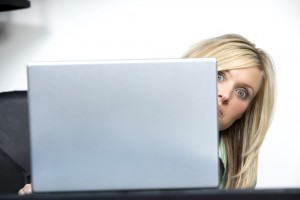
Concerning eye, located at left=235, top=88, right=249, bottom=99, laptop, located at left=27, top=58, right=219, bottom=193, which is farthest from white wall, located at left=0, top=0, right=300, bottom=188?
laptop, located at left=27, top=58, right=219, bottom=193

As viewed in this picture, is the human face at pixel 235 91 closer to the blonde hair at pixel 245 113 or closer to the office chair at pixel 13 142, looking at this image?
the blonde hair at pixel 245 113

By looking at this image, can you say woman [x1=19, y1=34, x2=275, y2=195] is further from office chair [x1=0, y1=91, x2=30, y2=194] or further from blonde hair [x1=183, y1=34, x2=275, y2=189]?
office chair [x1=0, y1=91, x2=30, y2=194]

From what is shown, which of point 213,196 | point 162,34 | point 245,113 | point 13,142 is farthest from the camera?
point 162,34

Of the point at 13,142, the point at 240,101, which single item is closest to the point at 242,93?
the point at 240,101

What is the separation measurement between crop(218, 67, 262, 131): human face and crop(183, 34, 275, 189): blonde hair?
23 mm

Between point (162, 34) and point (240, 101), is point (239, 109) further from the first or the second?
point (162, 34)

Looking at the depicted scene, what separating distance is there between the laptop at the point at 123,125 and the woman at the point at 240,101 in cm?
61

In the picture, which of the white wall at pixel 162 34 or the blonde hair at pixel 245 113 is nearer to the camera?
the blonde hair at pixel 245 113

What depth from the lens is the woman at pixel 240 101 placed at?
4.41 feet

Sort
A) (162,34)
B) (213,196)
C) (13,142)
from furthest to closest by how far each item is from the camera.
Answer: (162,34), (13,142), (213,196)

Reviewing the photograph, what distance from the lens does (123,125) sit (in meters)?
0.74

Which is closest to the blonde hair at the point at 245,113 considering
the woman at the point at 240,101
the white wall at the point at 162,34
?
the woman at the point at 240,101

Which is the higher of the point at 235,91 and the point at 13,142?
the point at 235,91

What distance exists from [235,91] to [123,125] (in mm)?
702
